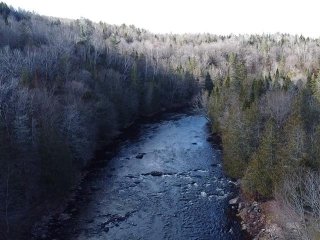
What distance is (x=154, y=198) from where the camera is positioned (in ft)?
151

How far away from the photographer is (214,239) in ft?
122

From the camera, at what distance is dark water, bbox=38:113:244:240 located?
38312 millimetres

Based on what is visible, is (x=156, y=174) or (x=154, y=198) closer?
(x=154, y=198)

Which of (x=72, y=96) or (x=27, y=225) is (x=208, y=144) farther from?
(x=27, y=225)

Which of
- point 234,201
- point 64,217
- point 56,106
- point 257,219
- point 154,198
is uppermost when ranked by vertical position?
point 56,106

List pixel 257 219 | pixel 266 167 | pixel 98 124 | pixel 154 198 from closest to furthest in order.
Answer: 1. pixel 257 219
2. pixel 266 167
3. pixel 154 198
4. pixel 98 124

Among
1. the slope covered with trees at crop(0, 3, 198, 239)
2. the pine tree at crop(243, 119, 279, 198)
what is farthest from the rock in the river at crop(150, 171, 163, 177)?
the pine tree at crop(243, 119, 279, 198)

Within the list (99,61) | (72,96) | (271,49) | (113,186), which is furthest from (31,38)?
(271,49)

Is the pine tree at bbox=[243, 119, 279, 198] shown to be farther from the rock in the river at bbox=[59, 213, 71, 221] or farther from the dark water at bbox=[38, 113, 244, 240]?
the rock in the river at bbox=[59, 213, 71, 221]

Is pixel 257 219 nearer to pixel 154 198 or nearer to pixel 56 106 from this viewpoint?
pixel 154 198

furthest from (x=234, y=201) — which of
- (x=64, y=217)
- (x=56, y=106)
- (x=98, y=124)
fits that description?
(x=98, y=124)

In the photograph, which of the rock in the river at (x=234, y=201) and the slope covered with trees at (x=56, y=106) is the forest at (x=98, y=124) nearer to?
the slope covered with trees at (x=56, y=106)

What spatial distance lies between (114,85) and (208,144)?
24594mm

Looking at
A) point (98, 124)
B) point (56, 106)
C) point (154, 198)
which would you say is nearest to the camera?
point (154, 198)
